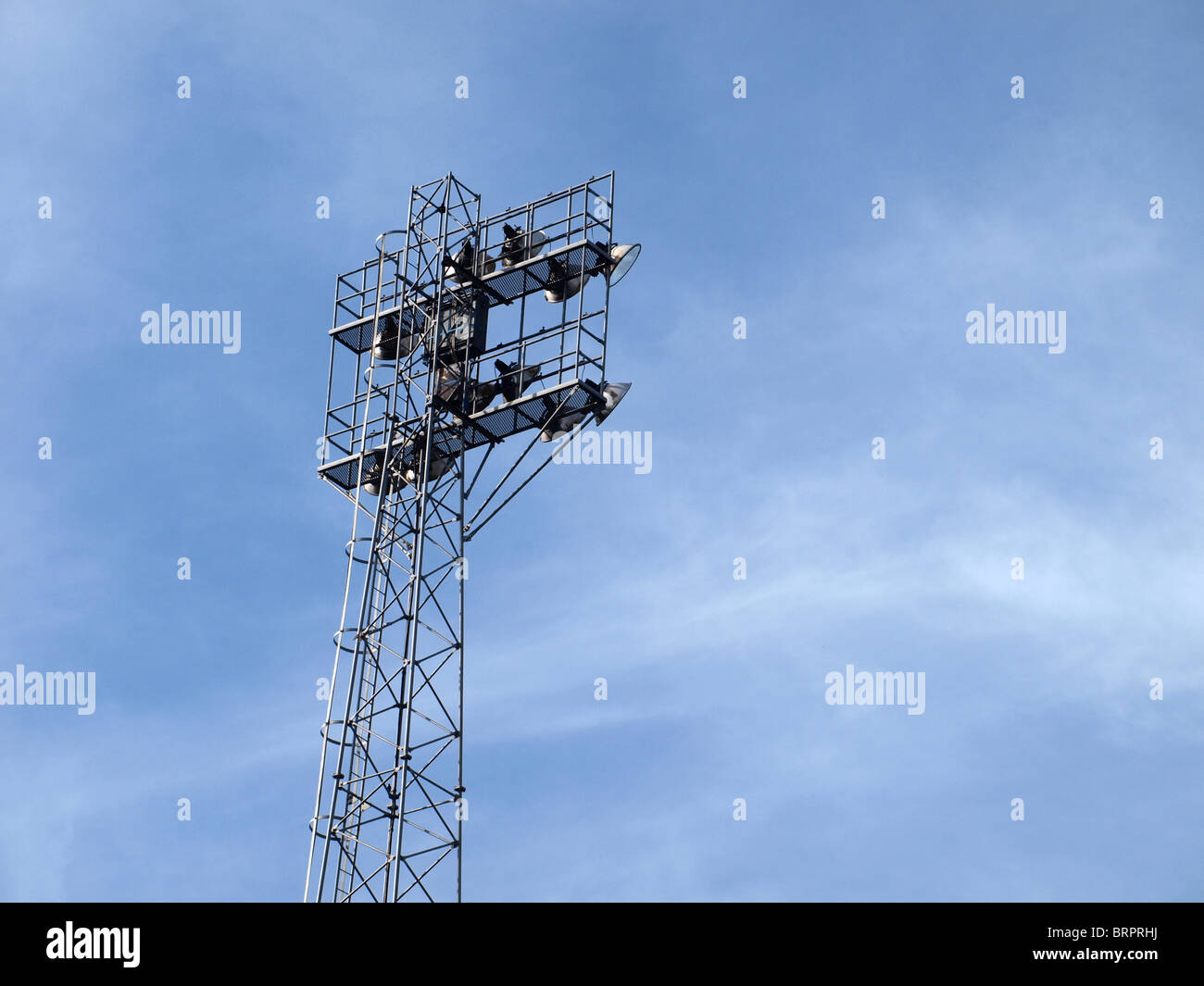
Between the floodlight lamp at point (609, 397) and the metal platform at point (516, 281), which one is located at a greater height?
the metal platform at point (516, 281)

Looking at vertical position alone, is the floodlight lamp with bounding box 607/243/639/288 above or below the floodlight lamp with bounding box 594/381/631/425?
above

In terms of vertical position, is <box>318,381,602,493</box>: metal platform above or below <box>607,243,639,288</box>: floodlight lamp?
below

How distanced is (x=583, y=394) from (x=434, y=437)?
3469mm

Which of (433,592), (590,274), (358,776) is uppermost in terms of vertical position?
(590,274)

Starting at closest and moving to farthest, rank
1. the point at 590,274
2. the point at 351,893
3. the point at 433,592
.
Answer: the point at 351,893 < the point at 433,592 < the point at 590,274

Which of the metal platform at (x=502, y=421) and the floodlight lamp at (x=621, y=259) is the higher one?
the floodlight lamp at (x=621, y=259)

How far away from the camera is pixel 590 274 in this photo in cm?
4297

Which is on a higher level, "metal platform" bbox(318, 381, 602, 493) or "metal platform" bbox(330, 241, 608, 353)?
"metal platform" bbox(330, 241, 608, 353)

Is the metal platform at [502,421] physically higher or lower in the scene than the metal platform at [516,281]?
lower
